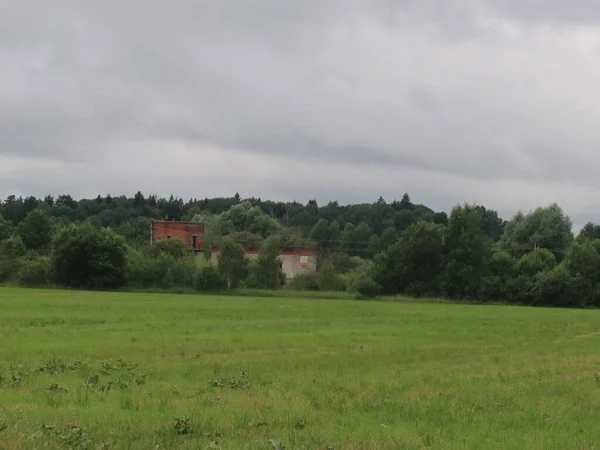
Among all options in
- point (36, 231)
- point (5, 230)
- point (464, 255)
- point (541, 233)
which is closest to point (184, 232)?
point (36, 231)

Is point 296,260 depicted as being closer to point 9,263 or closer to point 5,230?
point 9,263

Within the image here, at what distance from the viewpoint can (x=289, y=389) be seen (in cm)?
1722

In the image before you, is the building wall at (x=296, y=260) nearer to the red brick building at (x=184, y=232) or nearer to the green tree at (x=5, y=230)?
the red brick building at (x=184, y=232)

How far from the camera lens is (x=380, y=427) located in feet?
41.2

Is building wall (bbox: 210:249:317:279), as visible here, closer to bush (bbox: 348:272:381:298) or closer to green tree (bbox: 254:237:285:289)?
green tree (bbox: 254:237:285:289)

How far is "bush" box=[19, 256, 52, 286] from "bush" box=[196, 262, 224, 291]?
75.4ft

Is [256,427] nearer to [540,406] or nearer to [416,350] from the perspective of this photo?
[540,406]

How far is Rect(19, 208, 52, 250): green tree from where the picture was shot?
152m

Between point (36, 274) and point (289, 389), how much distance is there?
96.8 meters

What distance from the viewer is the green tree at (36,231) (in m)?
152

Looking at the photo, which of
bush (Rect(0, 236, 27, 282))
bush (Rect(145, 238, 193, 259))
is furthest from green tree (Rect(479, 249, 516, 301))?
bush (Rect(0, 236, 27, 282))

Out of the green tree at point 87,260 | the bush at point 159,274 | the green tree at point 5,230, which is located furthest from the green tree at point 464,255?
the green tree at point 5,230

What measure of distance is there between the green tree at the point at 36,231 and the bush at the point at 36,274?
47.0 m

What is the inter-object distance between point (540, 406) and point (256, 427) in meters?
7.12
